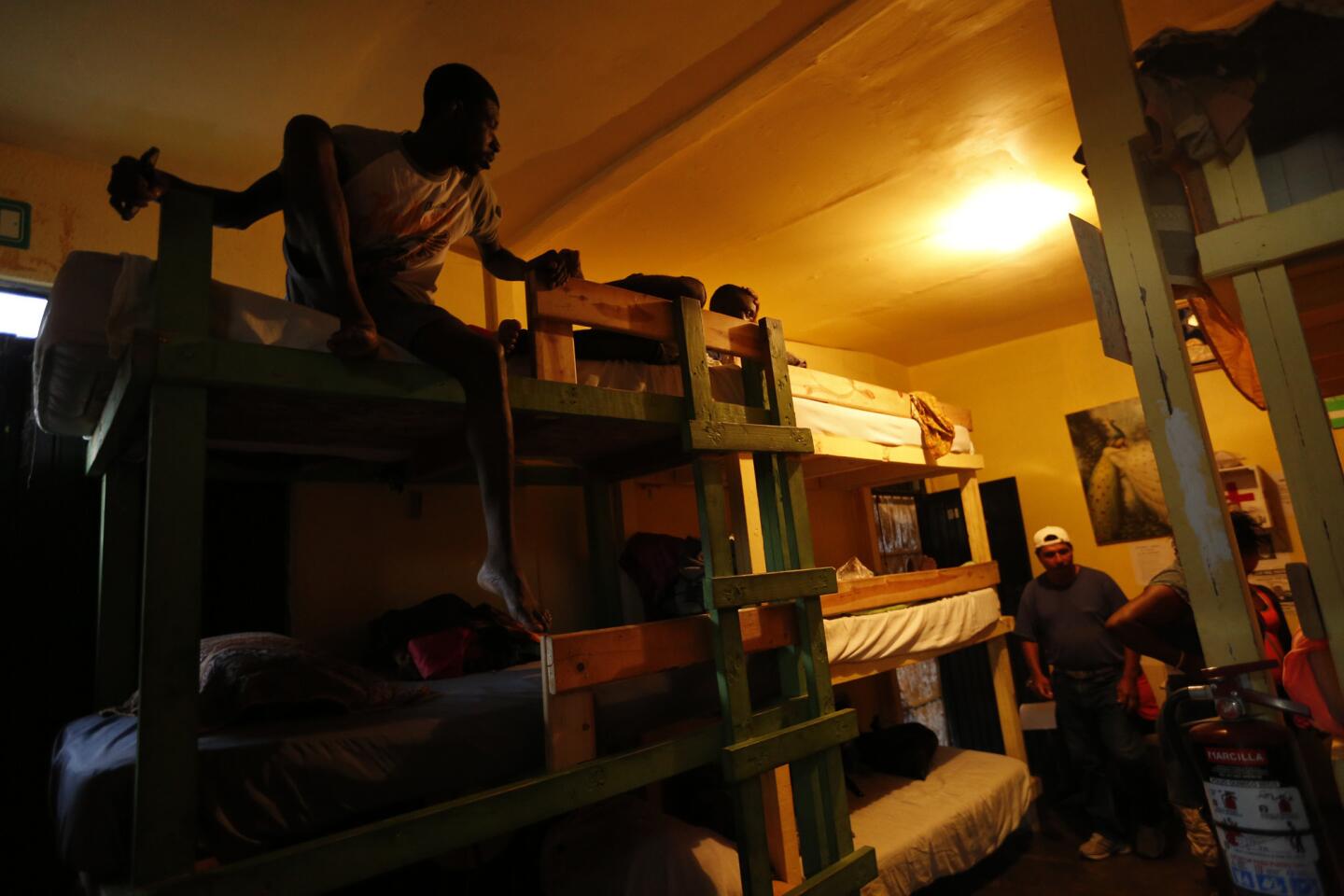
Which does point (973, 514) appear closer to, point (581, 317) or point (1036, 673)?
point (1036, 673)

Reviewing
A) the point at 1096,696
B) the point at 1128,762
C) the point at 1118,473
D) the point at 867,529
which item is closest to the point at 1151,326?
the point at 1096,696

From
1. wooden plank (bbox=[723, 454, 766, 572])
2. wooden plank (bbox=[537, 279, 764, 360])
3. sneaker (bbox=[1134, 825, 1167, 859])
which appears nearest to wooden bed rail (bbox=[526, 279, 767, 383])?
wooden plank (bbox=[537, 279, 764, 360])

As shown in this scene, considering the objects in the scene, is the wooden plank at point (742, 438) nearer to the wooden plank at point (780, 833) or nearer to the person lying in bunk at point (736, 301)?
the person lying in bunk at point (736, 301)

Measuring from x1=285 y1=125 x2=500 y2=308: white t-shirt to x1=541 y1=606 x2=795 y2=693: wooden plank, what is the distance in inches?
39.0

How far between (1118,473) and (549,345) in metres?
5.03

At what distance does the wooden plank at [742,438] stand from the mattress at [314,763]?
746 mm

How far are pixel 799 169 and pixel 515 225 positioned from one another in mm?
1380

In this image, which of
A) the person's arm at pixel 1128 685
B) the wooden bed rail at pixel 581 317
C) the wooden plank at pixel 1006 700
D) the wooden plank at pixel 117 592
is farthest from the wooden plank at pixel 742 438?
the person's arm at pixel 1128 685

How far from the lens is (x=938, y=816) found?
344 cm

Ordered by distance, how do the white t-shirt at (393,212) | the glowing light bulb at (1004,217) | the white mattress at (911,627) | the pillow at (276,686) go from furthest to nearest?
the glowing light bulb at (1004,217), the white mattress at (911,627), the white t-shirt at (393,212), the pillow at (276,686)

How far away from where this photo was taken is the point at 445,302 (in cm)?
353

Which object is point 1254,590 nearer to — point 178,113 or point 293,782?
point 293,782

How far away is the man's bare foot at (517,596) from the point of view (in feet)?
5.44

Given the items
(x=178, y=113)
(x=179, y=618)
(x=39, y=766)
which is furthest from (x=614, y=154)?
(x=39, y=766)
